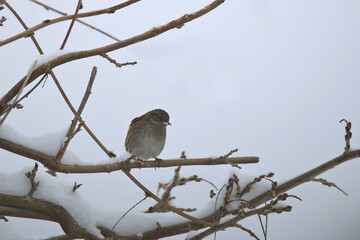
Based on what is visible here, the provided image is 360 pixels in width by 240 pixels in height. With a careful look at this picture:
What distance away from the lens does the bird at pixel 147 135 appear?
17.1ft

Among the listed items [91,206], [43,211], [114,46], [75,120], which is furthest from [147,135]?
[114,46]

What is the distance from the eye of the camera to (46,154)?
93.1 inches

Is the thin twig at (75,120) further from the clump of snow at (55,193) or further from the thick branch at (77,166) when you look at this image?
the clump of snow at (55,193)

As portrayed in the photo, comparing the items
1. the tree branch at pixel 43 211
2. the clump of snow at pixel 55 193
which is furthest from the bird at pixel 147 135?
the tree branch at pixel 43 211

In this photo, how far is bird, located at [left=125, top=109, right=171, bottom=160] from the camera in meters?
5.20

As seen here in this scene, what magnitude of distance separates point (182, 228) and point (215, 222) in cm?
36

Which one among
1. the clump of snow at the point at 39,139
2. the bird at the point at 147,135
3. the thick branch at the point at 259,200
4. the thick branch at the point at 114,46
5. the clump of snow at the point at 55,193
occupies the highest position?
the bird at the point at 147,135

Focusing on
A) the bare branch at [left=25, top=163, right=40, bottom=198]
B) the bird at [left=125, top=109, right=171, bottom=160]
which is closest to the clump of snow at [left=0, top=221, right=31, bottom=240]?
the bare branch at [left=25, top=163, right=40, bottom=198]

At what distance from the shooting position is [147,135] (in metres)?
5.26

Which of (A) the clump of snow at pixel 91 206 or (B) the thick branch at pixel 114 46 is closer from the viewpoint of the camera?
(B) the thick branch at pixel 114 46

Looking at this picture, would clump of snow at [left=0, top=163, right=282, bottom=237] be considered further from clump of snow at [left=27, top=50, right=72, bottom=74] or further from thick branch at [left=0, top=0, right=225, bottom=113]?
clump of snow at [left=27, top=50, right=72, bottom=74]

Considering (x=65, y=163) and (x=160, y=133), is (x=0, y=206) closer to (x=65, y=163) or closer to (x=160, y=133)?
(x=65, y=163)

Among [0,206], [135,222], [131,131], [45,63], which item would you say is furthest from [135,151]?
[45,63]

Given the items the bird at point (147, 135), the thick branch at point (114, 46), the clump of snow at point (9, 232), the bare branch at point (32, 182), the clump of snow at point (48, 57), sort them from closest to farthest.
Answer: the thick branch at point (114, 46)
the clump of snow at point (48, 57)
the bare branch at point (32, 182)
the clump of snow at point (9, 232)
the bird at point (147, 135)
